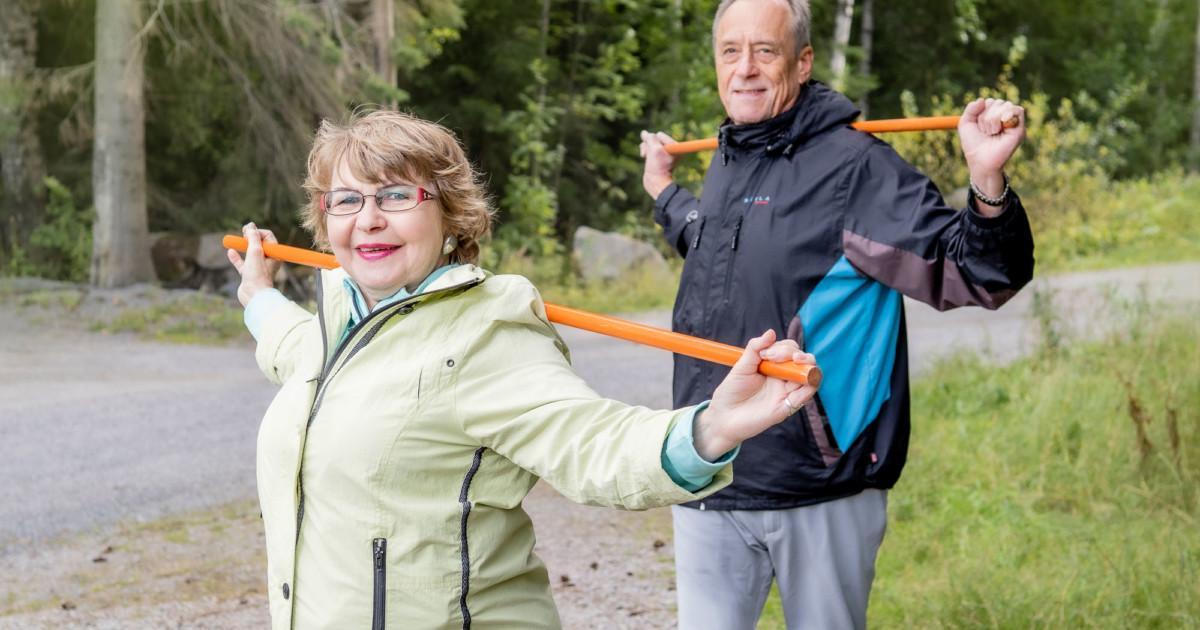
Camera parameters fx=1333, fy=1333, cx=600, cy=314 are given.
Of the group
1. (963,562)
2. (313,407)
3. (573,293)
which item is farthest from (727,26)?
(573,293)

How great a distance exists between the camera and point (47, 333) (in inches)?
445

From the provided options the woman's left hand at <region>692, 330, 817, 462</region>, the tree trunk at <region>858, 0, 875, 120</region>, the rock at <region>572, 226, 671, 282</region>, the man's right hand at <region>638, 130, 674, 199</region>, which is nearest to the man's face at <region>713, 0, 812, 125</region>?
the man's right hand at <region>638, 130, 674, 199</region>

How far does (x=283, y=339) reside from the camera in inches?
98.7

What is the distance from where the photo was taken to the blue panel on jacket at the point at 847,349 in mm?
2736

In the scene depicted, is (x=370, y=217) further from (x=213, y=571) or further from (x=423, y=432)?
(x=213, y=571)

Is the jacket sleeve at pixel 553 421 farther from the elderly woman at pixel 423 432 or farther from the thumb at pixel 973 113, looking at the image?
the thumb at pixel 973 113

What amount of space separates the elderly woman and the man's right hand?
1.47 m

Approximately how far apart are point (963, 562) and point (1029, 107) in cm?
1364

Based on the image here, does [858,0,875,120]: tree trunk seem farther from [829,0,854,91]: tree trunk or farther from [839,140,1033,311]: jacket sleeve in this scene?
[839,140,1033,311]: jacket sleeve

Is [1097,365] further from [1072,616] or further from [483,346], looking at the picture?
[483,346]

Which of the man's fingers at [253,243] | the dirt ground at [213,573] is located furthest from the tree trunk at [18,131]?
the man's fingers at [253,243]

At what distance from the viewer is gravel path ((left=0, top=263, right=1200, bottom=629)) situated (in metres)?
4.93

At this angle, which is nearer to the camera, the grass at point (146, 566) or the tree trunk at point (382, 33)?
the grass at point (146, 566)

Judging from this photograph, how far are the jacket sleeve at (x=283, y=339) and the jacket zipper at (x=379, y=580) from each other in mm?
549
